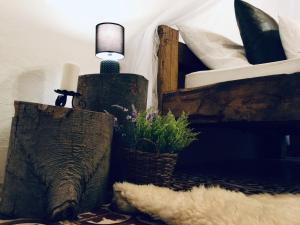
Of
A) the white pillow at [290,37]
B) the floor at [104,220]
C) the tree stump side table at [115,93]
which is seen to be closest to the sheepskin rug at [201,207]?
the floor at [104,220]

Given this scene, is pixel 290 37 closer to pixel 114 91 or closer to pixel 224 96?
pixel 224 96

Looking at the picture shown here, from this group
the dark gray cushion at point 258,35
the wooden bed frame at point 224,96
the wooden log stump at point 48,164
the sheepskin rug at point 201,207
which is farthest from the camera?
the dark gray cushion at point 258,35

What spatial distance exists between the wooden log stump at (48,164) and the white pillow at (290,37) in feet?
3.39

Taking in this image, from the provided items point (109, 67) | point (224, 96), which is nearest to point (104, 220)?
point (109, 67)

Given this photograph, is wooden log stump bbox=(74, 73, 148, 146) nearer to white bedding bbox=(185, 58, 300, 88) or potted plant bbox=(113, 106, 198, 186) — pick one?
potted plant bbox=(113, 106, 198, 186)

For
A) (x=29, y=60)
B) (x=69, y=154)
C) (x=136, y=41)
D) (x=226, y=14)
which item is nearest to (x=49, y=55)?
(x=29, y=60)

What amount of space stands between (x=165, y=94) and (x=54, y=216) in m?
0.94

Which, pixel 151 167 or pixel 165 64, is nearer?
pixel 151 167

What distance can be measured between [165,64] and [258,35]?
0.49 m

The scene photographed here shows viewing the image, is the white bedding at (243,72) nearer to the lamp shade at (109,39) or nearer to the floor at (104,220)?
the lamp shade at (109,39)

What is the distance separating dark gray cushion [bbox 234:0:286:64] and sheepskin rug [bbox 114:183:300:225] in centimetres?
85

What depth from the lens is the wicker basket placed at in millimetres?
947

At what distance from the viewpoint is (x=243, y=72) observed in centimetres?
137

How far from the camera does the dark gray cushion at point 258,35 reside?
1.52m
